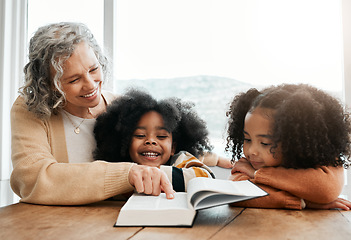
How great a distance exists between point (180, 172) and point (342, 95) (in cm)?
120

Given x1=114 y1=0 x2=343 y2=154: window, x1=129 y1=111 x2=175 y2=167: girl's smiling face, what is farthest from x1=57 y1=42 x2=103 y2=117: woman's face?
x1=114 y1=0 x2=343 y2=154: window

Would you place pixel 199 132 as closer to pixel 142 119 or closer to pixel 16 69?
pixel 142 119

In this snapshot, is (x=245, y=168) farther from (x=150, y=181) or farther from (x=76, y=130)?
(x=76, y=130)

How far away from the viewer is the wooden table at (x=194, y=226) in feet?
2.71

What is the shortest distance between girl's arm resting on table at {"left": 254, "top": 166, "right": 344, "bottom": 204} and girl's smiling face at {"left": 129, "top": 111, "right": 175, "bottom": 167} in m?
0.49

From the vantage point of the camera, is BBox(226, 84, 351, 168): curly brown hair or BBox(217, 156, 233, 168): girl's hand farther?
BBox(217, 156, 233, 168): girl's hand

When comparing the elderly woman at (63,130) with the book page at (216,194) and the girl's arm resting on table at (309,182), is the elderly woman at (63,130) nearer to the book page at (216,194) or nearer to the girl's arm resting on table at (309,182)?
the book page at (216,194)

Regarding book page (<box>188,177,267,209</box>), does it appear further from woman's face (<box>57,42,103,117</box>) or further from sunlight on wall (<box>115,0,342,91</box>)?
sunlight on wall (<box>115,0,342,91</box>)

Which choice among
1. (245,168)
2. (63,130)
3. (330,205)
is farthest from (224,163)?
(63,130)

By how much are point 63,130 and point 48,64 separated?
272 millimetres

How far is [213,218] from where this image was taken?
98 centimetres

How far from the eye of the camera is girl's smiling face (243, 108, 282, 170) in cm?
119

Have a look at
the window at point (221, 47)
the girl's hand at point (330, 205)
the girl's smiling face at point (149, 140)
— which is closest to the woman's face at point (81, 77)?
the girl's smiling face at point (149, 140)

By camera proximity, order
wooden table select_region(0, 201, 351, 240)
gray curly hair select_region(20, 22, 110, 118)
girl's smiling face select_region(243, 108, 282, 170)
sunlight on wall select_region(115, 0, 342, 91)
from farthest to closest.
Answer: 1. sunlight on wall select_region(115, 0, 342, 91)
2. gray curly hair select_region(20, 22, 110, 118)
3. girl's smiling face select_region(243, 108, 282, 170)
4. wooden table select_region(0, 201, 351, 240)
